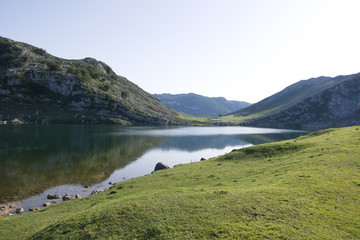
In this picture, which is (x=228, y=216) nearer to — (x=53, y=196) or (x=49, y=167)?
(x=53, y=196)

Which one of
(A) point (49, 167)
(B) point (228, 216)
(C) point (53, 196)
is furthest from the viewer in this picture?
(A) point (49, 167)

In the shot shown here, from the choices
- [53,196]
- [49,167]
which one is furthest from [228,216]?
[49,167]

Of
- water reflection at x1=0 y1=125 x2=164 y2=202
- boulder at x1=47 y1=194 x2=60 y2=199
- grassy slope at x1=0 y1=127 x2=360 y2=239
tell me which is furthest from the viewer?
water reflection at x1=0 y1=125 x2=164 y2=202

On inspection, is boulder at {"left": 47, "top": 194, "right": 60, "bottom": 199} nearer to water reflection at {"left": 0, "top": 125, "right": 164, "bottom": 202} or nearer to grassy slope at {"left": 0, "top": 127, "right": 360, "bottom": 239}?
water reflection at {"left": 0, "top": 125, "right": 164, "bottom": 202}

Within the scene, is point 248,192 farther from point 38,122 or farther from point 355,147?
point 38,122

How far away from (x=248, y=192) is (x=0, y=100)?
232m

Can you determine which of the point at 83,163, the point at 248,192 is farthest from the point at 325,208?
the point at 83,163

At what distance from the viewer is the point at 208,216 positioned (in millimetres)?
15836

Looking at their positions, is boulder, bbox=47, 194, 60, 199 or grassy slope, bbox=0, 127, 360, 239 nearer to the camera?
grassy slope, bbox=0, 127, 360, 239

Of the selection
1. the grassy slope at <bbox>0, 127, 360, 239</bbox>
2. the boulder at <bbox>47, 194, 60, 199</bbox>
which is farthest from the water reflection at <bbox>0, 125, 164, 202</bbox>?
the grassy slope at <bbox>0, 127, 360, 239</bbox>

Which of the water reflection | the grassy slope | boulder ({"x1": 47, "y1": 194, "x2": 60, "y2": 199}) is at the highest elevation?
the grassy slope

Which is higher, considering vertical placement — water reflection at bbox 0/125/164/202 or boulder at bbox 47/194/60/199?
water reflection at bbox 0/125/164/202

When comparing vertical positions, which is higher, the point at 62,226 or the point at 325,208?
the point at 325,208

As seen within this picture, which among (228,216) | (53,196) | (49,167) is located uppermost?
(228,216)
